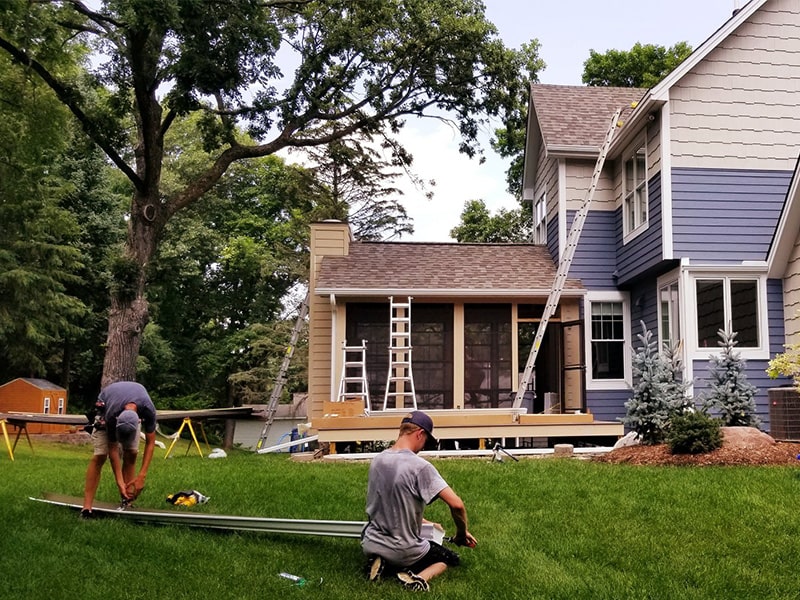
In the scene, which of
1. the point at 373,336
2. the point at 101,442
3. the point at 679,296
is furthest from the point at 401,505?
the point at 373,336

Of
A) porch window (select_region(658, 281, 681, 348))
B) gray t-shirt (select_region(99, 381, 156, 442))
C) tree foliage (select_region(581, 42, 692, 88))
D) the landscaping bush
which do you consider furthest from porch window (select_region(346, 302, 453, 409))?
tree foliage (select_region(581, 42, 692, 88))

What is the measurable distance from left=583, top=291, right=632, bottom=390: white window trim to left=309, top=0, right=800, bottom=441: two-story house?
30mm

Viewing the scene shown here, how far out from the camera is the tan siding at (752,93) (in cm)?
1340

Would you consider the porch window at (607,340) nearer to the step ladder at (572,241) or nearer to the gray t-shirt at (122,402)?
the step ladder at (572,241)

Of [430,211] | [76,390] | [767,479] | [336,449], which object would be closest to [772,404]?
[767,479]

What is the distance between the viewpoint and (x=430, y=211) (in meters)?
32.0

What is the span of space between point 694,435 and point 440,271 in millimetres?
7182

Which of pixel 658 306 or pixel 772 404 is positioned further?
pixel 658 306

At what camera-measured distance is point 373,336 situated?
50.2 ft

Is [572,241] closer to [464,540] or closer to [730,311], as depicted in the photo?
[730,311]

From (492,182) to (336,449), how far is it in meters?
21.3

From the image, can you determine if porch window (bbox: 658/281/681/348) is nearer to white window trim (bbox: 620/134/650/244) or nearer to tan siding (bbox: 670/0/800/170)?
white window trim (bbox: 620/134/650/244)

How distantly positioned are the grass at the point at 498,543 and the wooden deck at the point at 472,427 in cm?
Result: 336

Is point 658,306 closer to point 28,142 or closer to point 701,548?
point 701,548
